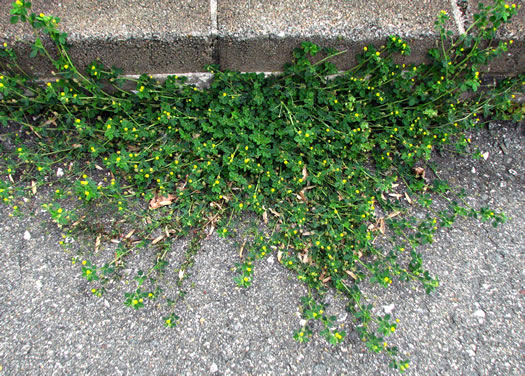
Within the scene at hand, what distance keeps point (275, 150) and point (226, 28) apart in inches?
32.1

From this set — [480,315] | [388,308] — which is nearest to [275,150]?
[388,308]

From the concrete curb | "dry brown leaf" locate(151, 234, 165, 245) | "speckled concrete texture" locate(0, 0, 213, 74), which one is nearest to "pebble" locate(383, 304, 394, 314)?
"dry brown leaf" locate(151, 234, 165, 245)

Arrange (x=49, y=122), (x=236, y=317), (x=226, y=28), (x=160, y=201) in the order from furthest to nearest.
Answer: (x=49, y=122)
(x=160, y=201)
(x=226, y=28)
(x=236, y=317)

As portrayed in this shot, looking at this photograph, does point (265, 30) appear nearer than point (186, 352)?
No

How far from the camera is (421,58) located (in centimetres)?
244

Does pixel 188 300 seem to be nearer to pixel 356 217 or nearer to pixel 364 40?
pixel 356 217

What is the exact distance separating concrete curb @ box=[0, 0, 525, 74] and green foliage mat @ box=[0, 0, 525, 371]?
0.08 meters

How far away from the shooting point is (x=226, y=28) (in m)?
2.27

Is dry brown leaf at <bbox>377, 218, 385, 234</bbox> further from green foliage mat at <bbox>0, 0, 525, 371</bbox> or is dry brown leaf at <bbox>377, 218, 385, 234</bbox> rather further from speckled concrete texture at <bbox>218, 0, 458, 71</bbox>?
speckled concrete texture at <bbox>218, 0, 458, 71</bbox>

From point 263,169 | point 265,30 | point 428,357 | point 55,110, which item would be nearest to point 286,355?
point 428,357

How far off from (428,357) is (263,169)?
1.47 meters

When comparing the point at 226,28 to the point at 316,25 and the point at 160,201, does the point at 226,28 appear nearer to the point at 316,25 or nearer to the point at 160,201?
the point at 316,25

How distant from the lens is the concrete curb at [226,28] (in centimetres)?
223

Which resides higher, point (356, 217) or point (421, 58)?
point (421, 58)
